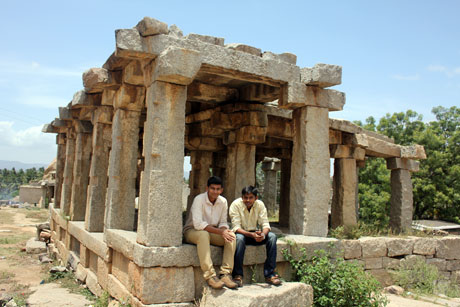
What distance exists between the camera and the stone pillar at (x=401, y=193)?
10930 mm

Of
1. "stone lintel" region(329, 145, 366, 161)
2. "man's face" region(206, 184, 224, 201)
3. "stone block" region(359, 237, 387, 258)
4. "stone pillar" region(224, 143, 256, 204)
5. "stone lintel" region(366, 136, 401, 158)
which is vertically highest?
"stone lintel" region(366, 136, 401, 158)

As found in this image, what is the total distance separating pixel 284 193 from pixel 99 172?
6.93 m

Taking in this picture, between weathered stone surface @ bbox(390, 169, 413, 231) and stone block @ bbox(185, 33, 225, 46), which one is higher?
stone block @ bbox(185, 33, 225, 46)

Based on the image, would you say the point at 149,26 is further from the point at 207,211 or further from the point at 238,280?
the point at 238,280

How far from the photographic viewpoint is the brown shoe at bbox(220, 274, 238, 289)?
4902 millimetres

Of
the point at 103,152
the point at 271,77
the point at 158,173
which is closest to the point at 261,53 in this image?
the point at 271,77

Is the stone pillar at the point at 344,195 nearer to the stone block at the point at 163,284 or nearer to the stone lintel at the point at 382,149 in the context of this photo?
the stone lintel at the point at 382,149

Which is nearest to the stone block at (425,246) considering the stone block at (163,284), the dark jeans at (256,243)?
the dark jeans at (256,243)

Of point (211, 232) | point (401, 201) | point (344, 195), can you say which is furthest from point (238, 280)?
point (401, 201)

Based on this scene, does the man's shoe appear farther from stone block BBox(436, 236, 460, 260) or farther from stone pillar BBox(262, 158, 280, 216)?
stone pillar BBox(262, 158, 280, 216)

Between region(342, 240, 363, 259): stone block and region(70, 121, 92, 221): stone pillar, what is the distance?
675 centimetres

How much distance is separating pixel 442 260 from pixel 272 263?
601cm

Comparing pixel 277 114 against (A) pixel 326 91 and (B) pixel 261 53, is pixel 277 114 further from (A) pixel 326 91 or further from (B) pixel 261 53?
(B) pixel 261 53

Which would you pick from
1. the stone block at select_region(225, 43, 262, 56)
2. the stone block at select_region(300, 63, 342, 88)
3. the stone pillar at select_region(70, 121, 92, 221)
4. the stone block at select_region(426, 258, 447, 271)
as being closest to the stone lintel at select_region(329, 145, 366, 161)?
the stone block at select_region(426, 258, 447, 271)
